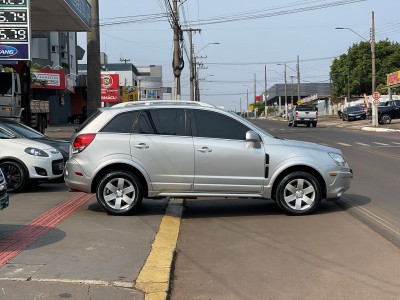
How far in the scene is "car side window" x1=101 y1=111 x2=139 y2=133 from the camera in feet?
26.4

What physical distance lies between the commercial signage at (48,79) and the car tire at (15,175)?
2981 centimetres

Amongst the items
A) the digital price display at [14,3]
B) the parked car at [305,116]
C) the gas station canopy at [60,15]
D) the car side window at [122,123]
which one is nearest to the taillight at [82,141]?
the car side window at [122,123]

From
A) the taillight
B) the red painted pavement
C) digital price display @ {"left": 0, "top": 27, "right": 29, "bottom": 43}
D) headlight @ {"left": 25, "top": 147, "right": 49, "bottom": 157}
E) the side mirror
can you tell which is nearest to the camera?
the red painted pavement

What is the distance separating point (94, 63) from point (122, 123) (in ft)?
44.7

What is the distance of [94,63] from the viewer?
20969 millimetres

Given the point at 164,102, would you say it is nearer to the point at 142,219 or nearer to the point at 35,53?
the point at 142,219

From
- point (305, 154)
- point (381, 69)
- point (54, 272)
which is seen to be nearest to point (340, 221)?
point (305, 154)

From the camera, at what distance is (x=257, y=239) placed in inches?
269

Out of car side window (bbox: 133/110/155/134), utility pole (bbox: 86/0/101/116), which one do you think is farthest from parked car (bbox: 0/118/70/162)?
utility pole (bbox: 86/0/101/116)

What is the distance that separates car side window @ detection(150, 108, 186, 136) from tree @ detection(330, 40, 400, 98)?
221ft

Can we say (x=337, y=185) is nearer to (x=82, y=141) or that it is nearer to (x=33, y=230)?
(x=82, y=141)

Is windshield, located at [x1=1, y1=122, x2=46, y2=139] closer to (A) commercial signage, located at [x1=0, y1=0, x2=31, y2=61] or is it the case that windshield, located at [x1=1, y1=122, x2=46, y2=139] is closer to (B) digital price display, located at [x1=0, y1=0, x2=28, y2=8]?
(A) commercial signage, located at [x1=0, y1=0, x2=31, y2=61]

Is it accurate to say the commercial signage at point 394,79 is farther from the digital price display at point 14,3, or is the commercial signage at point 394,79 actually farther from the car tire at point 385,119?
the digital price display at point 14,3

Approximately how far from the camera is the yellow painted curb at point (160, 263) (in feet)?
15.6
